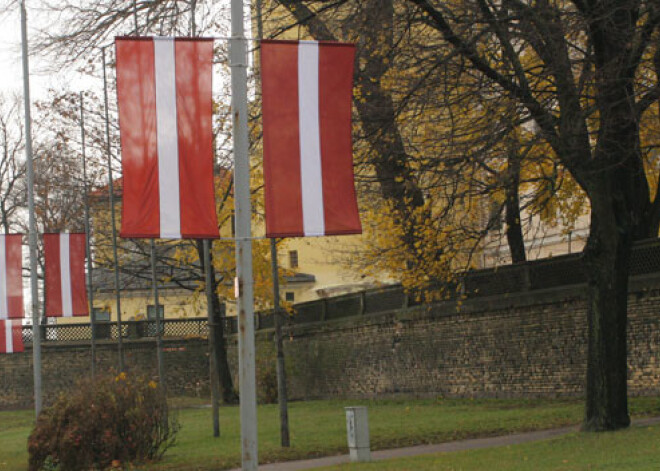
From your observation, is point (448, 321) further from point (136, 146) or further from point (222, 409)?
point (136, 146)

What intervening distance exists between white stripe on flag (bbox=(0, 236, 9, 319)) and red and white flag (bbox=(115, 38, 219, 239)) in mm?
14039

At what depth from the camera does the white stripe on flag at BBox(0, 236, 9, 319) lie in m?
25.0

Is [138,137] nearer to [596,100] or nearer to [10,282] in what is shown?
[596,100]

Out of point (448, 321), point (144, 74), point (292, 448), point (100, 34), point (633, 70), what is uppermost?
point (100, 34)

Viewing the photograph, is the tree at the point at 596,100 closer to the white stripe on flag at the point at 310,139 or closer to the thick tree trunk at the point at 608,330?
the thick tree trunk at the point at 608,330

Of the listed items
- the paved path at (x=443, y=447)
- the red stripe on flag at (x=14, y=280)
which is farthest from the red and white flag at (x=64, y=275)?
the paved path at (x=443, y=447)

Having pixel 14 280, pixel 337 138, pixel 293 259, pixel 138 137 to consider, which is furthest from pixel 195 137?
pixel 293 259

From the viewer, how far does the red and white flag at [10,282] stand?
81.9 ft

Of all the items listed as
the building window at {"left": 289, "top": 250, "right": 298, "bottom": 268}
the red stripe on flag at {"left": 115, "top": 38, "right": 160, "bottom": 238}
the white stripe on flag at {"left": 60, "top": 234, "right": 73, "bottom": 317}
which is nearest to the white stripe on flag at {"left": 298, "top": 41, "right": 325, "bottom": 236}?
the red stripe on flag at {"left": 115, "top": 38, "right": 160, "bottom": 238}

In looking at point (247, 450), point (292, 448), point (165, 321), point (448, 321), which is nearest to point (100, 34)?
point (292, 448)

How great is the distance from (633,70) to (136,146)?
29.9 ft

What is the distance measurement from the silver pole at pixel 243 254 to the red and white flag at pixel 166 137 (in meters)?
0.29

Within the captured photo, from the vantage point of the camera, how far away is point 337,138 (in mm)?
12398

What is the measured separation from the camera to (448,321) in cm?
3450
